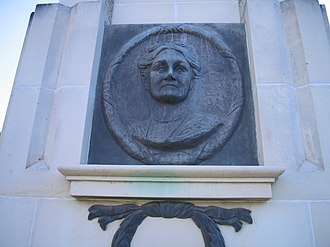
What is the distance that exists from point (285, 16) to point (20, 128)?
3.02 metres

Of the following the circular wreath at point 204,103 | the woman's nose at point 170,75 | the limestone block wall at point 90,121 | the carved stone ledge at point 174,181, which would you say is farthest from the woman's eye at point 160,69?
the carved stone ledge at point 174,181

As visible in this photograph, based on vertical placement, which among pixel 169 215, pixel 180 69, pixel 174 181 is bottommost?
pixel 169 215

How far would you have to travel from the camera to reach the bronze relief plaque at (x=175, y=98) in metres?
2.68

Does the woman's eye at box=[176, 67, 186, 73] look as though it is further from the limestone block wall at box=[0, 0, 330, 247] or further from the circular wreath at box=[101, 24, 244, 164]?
the limestone block wall at box=[0, 0, 330, 247]

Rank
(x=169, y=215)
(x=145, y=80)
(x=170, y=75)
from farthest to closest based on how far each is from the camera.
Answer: (x=145, y=80) → (x=170, y=75) → (x=169, y=215)

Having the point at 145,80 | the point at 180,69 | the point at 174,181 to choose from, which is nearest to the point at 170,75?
the point at 180,69

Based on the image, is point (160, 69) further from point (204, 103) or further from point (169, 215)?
point (169, 215)

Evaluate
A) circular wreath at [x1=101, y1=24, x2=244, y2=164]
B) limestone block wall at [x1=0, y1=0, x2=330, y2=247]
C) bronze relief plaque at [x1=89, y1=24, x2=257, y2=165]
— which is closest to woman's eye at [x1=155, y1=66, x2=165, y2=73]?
bronze relief plaque at [x1=89, y1=24, x2=257, y2=165]

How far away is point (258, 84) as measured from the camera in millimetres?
2785

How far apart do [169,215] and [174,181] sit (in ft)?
0.90

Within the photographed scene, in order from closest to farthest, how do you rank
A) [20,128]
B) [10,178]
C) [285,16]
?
[10,178]
[20,128]
[285,16]

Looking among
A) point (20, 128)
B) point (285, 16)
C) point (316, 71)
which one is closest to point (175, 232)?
point (20, 128)

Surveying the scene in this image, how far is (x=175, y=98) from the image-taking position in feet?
9.38

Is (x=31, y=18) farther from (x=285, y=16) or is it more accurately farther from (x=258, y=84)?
(x=285, y=16)
